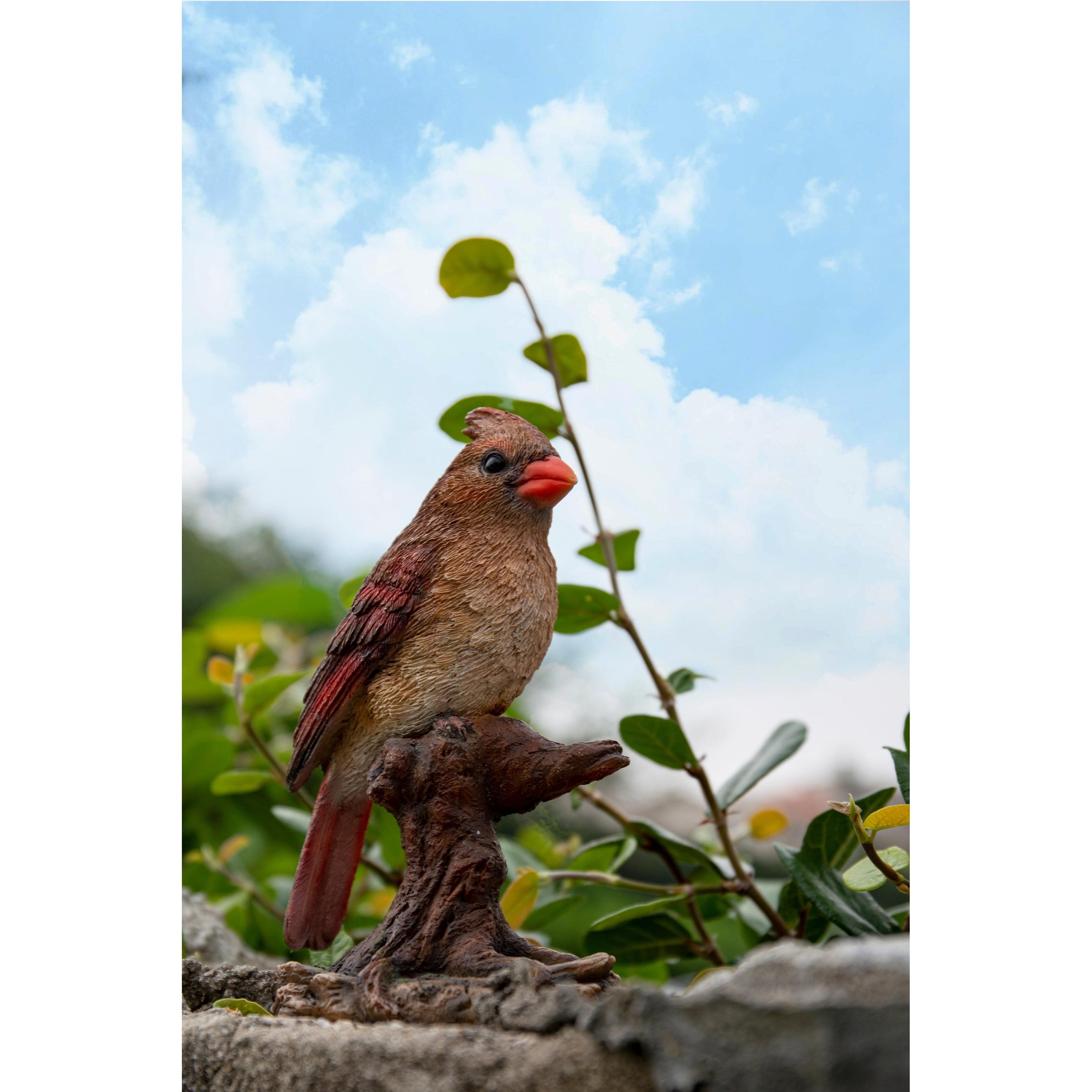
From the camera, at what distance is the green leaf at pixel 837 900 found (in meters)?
0.89

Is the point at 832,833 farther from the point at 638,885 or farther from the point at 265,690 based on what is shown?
the point at 265,690

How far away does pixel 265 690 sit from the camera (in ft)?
3.98

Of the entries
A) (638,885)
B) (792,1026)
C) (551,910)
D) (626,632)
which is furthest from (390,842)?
(792,1026)

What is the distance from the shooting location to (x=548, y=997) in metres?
0.70

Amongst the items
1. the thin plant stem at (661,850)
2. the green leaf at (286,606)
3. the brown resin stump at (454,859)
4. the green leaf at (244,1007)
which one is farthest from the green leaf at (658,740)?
the green leaf at (286,606)

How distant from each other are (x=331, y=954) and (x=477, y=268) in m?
0.73

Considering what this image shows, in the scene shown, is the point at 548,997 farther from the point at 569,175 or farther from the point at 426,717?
the point at 569,175

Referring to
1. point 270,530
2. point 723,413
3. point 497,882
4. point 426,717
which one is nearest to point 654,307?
point 723,413

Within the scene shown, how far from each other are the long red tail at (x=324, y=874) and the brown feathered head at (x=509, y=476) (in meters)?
0.29

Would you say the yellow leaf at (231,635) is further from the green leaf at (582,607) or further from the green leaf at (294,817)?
the green leaf at (582,607)

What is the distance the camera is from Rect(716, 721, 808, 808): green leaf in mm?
1087

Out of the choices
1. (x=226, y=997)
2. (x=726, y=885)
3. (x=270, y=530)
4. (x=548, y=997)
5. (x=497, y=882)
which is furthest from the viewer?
(x=270, y=530)

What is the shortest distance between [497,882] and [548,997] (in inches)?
5.8

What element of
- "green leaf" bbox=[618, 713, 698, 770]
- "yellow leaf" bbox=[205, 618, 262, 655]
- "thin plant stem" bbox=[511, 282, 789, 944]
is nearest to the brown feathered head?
"thin plant stem" bbox=[511, 282, 789, 944]
